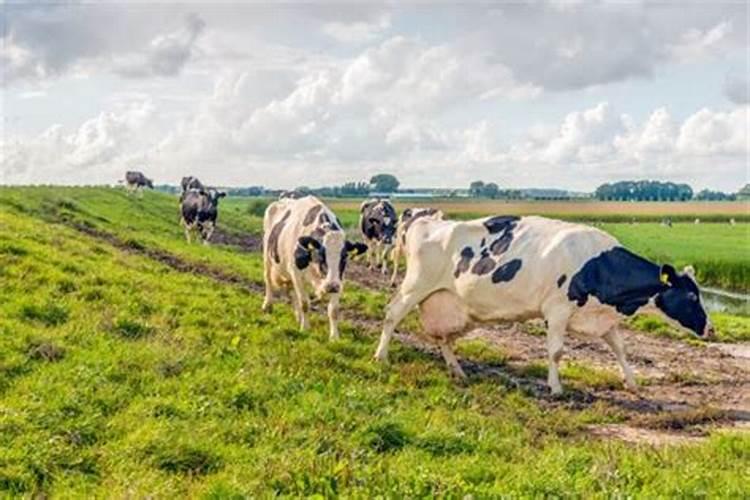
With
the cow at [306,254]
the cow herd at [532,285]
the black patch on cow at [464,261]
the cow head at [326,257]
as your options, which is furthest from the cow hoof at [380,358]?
the cow head at [326,257]

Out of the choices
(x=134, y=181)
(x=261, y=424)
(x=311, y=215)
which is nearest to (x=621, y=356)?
(x=311, y=215)

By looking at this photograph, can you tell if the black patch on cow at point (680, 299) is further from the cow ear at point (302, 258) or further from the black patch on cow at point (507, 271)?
the cow ear at point (302, 258)

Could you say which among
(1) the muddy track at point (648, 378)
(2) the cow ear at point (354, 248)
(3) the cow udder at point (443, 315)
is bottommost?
(1) the muddy track at point (648, 378)

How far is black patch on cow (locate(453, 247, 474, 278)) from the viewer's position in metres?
14.0

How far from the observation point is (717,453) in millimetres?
9008

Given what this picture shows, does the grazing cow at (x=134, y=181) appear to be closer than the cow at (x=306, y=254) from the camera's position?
No

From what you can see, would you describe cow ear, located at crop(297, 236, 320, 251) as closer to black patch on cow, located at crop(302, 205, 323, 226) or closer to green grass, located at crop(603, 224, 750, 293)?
black patch on cow, located at crop(302, 205, 323, 226)

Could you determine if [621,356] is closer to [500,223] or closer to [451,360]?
[451,360]

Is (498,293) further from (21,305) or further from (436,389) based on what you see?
(21,305)

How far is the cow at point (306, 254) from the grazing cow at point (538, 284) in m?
1.57

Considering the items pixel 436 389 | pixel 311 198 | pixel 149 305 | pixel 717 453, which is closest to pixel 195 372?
pixel 436 389

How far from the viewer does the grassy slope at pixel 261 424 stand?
735 cm

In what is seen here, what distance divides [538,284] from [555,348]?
1.04 m

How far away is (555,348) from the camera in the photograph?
12930mm
